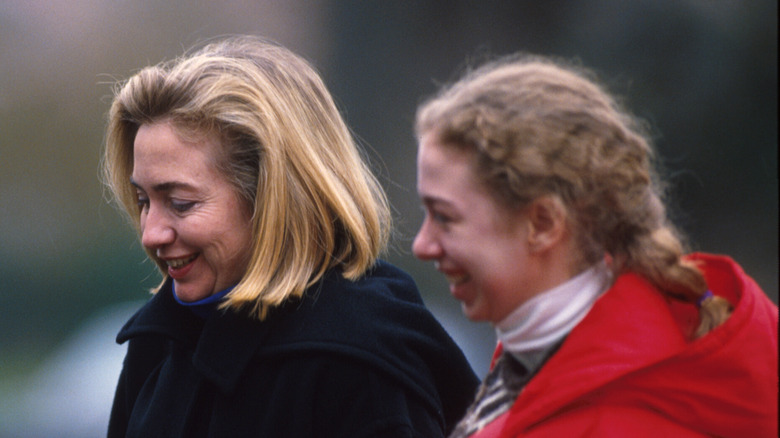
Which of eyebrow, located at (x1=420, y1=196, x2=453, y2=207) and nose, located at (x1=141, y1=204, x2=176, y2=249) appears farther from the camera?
nose, located at (x1=141, y1=204, x2=176, y2=249)

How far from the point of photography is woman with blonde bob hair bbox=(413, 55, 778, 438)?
4.79ft

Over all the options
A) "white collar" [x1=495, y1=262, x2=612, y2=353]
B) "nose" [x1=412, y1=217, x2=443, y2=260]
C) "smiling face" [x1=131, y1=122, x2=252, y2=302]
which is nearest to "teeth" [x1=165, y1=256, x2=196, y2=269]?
"smiling face" [x1=131, y1=122, x2=252, y2=302]

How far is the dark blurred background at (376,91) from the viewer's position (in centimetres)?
729

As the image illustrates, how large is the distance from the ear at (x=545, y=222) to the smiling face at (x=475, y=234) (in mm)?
13

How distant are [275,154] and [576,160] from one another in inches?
38.8

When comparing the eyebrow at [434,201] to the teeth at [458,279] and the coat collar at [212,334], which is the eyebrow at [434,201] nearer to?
the teeth at [458,279]

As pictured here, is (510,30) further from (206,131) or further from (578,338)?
(578,338)

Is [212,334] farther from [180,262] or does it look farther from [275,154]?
[275,154]

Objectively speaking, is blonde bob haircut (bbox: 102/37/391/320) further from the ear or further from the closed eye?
the ear

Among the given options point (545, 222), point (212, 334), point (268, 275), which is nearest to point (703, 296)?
point (545, 222)

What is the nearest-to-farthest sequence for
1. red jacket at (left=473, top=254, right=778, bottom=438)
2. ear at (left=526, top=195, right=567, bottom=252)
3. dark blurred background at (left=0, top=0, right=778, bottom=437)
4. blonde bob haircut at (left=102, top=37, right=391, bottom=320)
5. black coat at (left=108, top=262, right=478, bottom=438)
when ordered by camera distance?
1. red jacket at (left=473, top=254, right=778, bottom=438)
2. ear at (left=526, top=195, right=567, bottom=252)
3. black coat at (left=108, top=262, right=478, bottom=438)
4. blonde bob haircut at (left=102, top=37, right=391, bottom=320)
5. dark blurred background at (left=0, top=0, right=778, bottom=437)

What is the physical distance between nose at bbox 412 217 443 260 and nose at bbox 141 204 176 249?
2.91ft

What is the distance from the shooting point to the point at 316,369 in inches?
86.6

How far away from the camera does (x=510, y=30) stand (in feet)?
28.6
